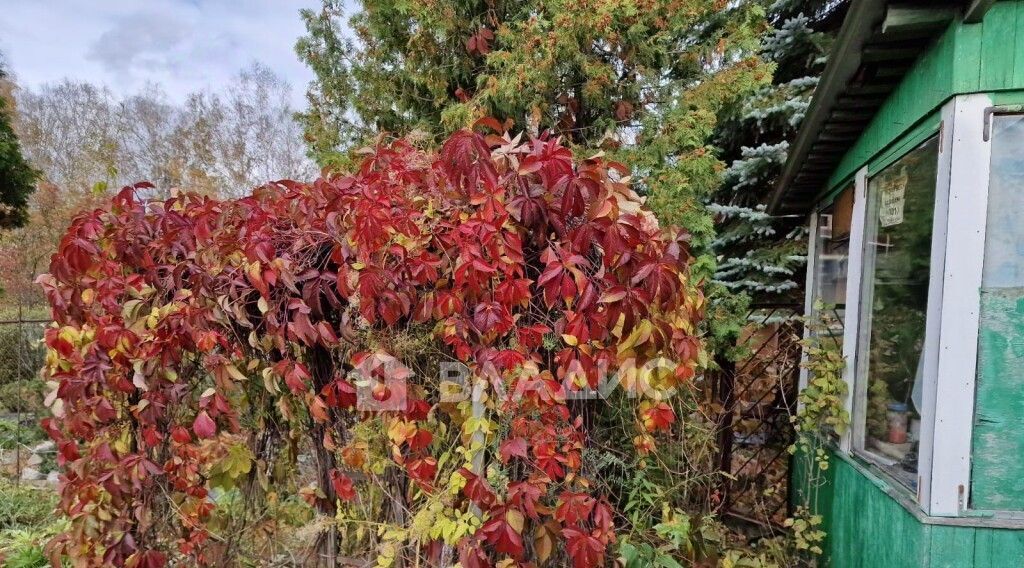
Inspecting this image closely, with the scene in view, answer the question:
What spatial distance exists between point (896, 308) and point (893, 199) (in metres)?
0.51

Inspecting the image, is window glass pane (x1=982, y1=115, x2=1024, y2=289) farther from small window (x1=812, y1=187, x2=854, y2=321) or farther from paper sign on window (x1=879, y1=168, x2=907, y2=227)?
small window (x1=812, y1=187, x2=854, y2=321)

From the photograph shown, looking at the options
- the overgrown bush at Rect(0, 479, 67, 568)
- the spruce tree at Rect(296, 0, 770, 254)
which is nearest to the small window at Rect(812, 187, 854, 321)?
the spruce tree at Rect(296, 0, 770, 254)

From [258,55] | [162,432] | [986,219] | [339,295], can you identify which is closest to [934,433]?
[986,219]

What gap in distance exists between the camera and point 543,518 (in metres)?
1.86

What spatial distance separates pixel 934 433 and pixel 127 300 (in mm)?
3056

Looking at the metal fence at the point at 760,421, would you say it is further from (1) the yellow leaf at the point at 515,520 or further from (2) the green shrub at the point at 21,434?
(2) the green shrub at the point at 21,434

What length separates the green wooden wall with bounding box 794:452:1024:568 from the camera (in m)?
1.91

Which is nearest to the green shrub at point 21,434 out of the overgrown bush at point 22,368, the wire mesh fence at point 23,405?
the wire mesh fence at point 23,405

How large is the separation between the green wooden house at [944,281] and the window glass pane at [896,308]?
0.01 metres

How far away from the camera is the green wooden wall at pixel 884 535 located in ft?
6.28

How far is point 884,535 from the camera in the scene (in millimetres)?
2338

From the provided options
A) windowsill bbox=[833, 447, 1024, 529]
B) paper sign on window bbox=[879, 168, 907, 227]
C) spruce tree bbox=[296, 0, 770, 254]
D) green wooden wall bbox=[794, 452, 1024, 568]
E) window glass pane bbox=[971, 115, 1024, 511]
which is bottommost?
green wooden wall bbox=[794, 452, 1024, 568]

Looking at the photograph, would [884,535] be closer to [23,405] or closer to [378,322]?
[378,322]

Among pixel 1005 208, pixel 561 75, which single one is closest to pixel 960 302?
pixel 1005 208
